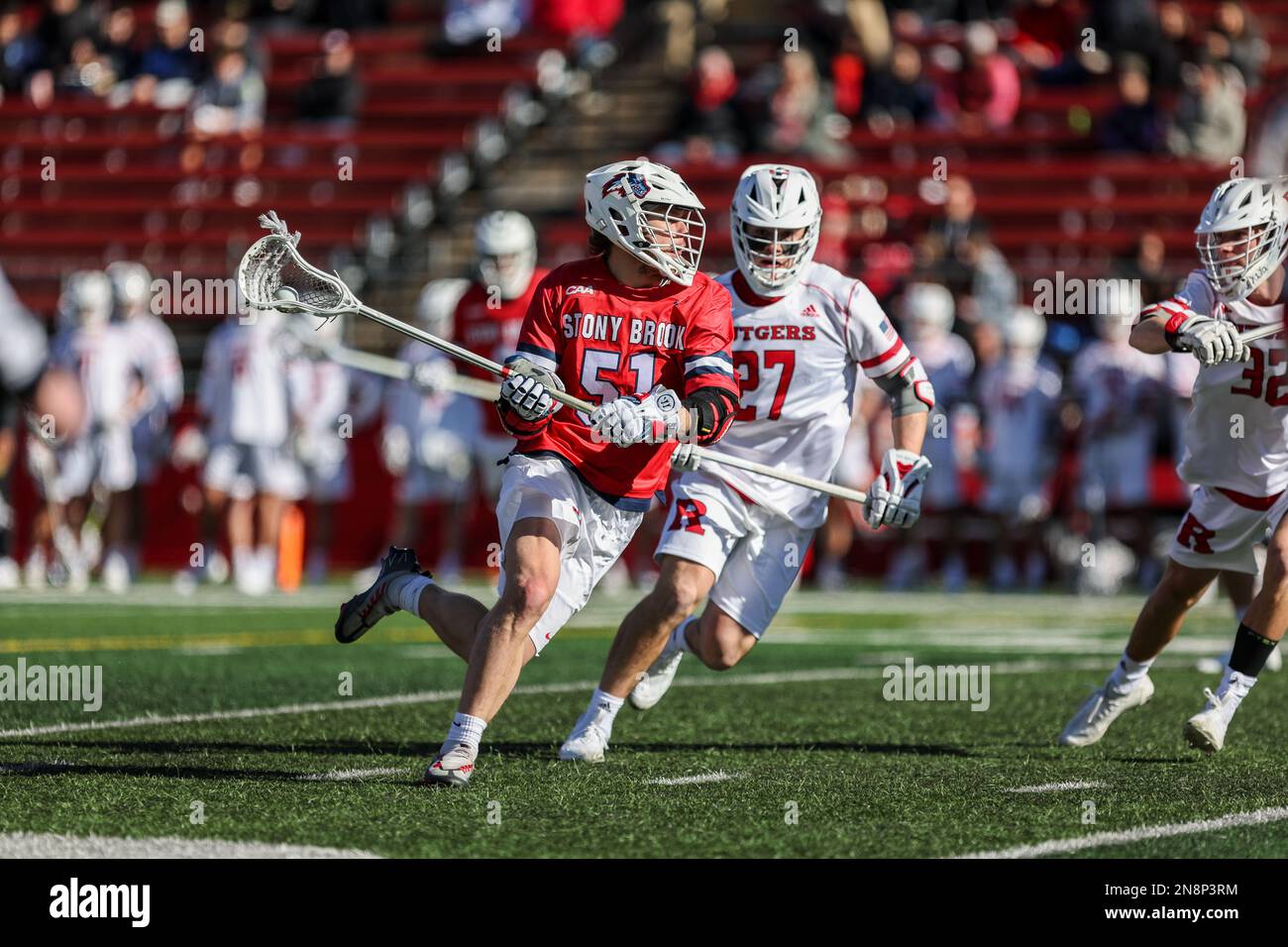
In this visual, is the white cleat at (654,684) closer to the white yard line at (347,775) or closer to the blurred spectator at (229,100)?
the white yard line at (347,775)

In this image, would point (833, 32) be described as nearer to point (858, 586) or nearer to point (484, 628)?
point (858, 586)

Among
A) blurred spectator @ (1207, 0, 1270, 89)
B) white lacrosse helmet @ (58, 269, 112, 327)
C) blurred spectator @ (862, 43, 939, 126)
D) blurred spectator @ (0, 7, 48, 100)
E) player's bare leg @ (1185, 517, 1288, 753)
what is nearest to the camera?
player's bare leg @ (1185, 517, 1288, 753)

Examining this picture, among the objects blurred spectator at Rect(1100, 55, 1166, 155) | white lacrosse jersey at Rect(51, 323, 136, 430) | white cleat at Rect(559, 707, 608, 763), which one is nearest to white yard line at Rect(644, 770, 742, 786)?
white cleat at Rect(559, 707, 608, 763)

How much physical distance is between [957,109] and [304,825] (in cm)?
1385

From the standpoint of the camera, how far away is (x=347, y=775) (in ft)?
16.9

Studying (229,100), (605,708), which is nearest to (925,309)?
(229,100)

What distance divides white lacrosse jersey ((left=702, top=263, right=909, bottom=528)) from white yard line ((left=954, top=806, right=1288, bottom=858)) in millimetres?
1915

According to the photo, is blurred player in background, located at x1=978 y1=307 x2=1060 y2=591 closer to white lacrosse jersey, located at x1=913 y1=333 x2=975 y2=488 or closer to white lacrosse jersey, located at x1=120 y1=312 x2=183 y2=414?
white lacrosse jersey, located at x1=913 y1=333 x2=975 y2=488

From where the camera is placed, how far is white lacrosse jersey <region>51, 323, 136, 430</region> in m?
14.0

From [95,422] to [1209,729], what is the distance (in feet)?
32.7

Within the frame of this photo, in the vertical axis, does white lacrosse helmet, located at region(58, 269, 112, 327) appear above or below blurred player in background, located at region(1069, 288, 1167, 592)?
above

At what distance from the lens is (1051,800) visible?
16.0 ft

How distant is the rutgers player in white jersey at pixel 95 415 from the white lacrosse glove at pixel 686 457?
9.10 m
